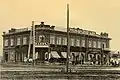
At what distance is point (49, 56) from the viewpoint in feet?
42.8

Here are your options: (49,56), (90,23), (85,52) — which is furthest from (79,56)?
(90,23)

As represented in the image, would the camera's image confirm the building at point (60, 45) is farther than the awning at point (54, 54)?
No

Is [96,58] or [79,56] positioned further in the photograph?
[79,56]

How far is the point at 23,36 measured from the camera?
1270 centimetres

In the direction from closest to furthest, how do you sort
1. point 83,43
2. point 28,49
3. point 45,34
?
point 28,49, point 83,43, point 45,34

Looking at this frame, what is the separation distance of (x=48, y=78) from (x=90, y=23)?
1495mm

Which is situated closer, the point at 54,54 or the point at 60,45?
the point at 54,54

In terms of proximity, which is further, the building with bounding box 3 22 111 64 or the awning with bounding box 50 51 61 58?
the awning with bounding box 50 51 61 58

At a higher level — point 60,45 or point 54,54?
point 60,45

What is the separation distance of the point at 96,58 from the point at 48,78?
17.9ft

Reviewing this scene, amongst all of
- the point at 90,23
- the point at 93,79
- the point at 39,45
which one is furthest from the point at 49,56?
the point at 90,23

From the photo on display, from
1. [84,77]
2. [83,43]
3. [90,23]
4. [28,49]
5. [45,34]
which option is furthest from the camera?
[45,34]

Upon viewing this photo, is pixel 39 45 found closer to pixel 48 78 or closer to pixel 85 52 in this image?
pixel 85 52

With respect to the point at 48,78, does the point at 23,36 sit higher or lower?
higher
